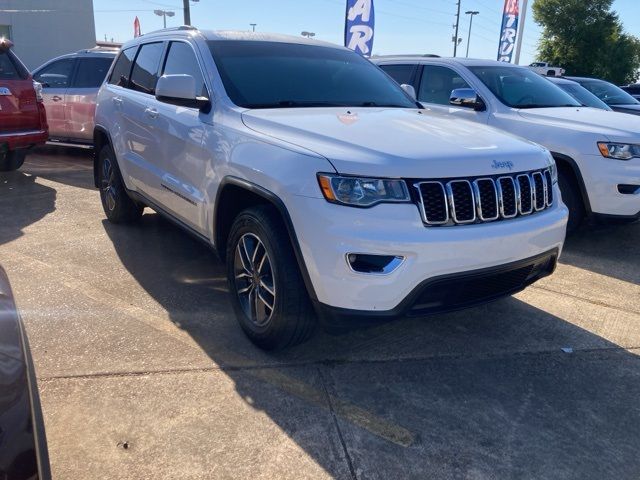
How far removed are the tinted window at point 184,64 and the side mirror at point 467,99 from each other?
2.92m

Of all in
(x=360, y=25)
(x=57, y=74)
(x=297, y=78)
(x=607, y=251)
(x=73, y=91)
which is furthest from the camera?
(x=360, y=25)

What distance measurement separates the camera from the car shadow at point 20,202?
18.6ft

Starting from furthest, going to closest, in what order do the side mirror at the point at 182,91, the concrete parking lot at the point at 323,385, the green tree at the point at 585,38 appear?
the green tree at the point at 585,38 < the side mirror at the point at 182,91 < the concrete parking lot at the point at 323,385

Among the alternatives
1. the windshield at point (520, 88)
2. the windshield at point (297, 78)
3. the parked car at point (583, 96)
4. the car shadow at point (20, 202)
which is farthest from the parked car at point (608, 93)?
the car shadow at point (20, 202)

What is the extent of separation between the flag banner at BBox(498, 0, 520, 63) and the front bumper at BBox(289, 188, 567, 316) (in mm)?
17329

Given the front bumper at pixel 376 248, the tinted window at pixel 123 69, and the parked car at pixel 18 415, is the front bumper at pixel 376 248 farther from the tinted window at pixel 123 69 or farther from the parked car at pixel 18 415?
the tinted window at pixel 123 69

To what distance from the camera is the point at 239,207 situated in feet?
11.5

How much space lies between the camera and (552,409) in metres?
2.85

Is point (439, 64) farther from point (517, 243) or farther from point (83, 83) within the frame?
point (83, 83)

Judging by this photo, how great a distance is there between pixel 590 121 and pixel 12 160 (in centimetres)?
732

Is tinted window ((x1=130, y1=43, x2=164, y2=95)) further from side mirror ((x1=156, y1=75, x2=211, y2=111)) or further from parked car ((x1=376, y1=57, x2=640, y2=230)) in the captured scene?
parked car ((x1=376, y1=57, x2=640, y2=230))

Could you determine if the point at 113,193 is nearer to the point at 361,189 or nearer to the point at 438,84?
the point at 361,189

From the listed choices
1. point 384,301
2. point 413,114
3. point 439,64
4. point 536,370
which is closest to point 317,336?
point 384,301

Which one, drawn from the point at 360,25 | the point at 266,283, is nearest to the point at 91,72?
the point at 360,25
